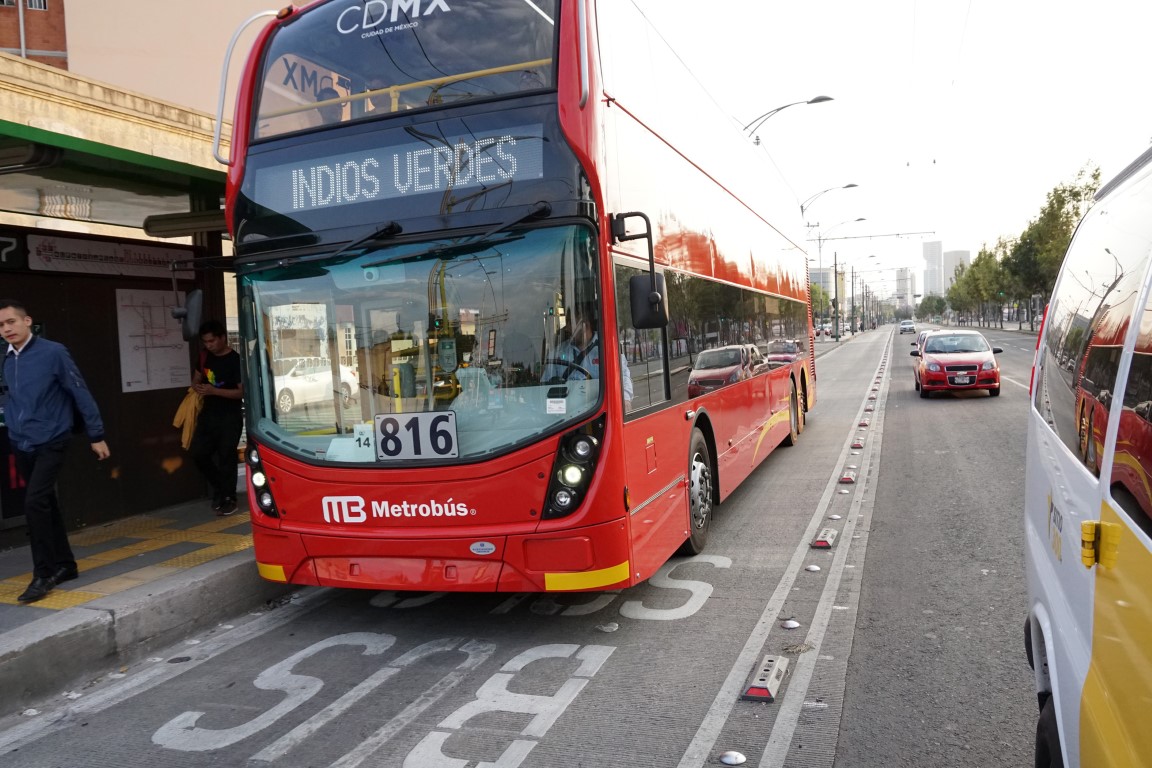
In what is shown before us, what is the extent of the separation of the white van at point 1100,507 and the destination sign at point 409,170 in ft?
9.52

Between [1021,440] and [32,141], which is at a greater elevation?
[32,141]

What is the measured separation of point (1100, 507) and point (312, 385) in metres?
4.32

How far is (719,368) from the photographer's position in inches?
299

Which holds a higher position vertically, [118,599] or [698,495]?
[698,495]

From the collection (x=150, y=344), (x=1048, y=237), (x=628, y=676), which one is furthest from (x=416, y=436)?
(x=1048, y=237)

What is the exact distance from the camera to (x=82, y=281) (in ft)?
25.4

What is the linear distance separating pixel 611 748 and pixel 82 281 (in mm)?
6697

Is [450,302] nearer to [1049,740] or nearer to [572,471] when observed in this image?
[572,471]

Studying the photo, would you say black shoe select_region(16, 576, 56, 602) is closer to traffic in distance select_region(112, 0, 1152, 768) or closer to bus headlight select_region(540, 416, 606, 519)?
traffic in distance select_region(112, 0, 1152, 768)

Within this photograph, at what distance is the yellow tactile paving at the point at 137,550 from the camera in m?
5.52

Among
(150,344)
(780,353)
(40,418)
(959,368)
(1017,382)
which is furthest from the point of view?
(1017,382)

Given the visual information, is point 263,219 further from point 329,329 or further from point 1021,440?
point 1021,440

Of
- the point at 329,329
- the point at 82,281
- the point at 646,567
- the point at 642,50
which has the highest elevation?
the point at 642,50

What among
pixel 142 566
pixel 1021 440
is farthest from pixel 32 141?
pixel 1021 440
